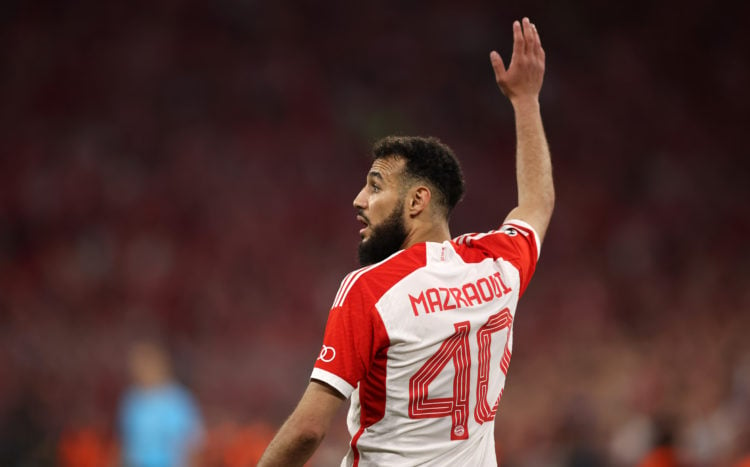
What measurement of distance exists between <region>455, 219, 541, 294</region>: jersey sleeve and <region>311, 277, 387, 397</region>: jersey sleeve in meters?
0.47

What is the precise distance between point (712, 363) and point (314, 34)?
9442 millimetres

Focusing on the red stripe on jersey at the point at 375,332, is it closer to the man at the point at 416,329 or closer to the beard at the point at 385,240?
the man at the point at 416,329

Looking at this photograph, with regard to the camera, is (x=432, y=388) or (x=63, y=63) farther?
(x=63, y=63)

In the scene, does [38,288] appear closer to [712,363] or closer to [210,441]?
[210,441]

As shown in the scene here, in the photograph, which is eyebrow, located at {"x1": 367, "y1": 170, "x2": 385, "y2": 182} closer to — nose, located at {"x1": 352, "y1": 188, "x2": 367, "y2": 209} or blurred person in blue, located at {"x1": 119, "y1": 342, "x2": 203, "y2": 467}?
nose, located at {"x1": 352, "y1": 188, "x2": 367, "y2": 209}

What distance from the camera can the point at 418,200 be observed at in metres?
2.80

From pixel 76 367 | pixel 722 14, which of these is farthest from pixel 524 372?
pixel 722 14

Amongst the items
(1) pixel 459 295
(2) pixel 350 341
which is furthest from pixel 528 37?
(2) pixel 350 341

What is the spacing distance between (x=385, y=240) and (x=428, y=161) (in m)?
0.27

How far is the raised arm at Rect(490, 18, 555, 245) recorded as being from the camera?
3145mm

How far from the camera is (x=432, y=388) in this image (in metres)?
2.55

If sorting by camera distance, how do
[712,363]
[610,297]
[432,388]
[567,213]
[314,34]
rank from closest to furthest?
[432,388] < [712,363] < [610,297] < [567,213] < [314,34]

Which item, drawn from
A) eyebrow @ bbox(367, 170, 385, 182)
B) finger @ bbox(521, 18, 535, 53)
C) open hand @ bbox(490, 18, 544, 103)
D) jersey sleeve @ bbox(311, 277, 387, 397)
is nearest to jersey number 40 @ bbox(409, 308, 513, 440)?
jersey sleeve @ bbox(311, 277, 387, 397)

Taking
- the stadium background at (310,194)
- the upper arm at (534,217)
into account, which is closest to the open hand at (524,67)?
the upper arm at (534,217)
